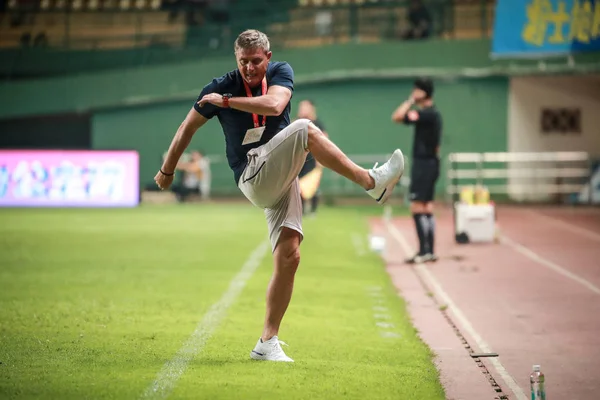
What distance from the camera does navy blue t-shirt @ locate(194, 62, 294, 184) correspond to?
6.71 metres

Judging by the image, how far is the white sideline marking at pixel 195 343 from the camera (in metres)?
6.03

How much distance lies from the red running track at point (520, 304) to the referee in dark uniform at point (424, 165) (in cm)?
37

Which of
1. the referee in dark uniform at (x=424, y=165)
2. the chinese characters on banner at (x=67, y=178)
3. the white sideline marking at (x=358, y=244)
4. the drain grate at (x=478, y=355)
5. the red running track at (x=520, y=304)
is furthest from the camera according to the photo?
the chinese characters on banner at (x=67, y=178)

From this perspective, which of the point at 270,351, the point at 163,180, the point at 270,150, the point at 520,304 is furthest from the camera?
the point at 520,304

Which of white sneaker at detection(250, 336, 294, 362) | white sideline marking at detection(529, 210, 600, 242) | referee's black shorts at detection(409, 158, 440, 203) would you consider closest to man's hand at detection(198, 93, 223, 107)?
white sneaker at detection(250, 336, 294, 362)

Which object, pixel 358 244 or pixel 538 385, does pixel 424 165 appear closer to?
pixel 358 244

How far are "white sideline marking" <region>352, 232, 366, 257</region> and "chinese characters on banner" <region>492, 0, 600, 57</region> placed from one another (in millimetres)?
7112

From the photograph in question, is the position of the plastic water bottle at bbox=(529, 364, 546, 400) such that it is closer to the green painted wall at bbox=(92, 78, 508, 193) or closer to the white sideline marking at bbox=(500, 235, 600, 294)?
the white sideline marking at bbox=(500, 235, 600, 294)

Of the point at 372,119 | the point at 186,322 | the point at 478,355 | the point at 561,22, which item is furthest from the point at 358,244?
the point at 372,119

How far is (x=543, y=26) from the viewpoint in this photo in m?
24.0

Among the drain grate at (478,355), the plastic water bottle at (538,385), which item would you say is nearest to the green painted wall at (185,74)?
the drain grate at (478,355)

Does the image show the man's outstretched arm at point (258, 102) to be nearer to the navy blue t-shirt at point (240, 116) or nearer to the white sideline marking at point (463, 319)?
the navy blue t-shirt at point (240, 116)

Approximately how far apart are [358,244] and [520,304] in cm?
665

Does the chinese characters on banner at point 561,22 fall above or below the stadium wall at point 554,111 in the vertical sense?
above
